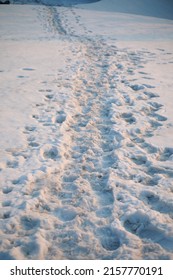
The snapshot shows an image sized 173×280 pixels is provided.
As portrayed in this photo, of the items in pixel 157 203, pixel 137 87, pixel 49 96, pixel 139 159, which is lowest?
pixel 157 203

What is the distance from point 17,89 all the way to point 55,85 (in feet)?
3.10

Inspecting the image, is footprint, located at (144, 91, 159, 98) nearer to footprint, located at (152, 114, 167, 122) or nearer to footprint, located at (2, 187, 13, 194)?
footprint, located at (152, 114, 167, 122)

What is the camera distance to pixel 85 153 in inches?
167

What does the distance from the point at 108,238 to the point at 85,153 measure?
63.5 inches

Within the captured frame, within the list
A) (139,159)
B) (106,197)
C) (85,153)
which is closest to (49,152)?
(85,153)

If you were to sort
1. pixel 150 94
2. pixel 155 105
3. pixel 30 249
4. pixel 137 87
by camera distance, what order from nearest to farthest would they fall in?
pixel 30 249, pixel 155 105, pixel 150 94, pixel 137 87

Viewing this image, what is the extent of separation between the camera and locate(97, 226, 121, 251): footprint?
280 cm

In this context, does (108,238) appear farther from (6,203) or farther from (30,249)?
(6,203)

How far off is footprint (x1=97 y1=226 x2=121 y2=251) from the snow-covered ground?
1 cm

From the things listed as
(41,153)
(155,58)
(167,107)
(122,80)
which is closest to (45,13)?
(155,58)

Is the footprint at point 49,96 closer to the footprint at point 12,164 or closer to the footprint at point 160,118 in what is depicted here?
the footprint at point 160,118

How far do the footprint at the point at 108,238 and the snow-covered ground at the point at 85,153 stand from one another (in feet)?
0.04
